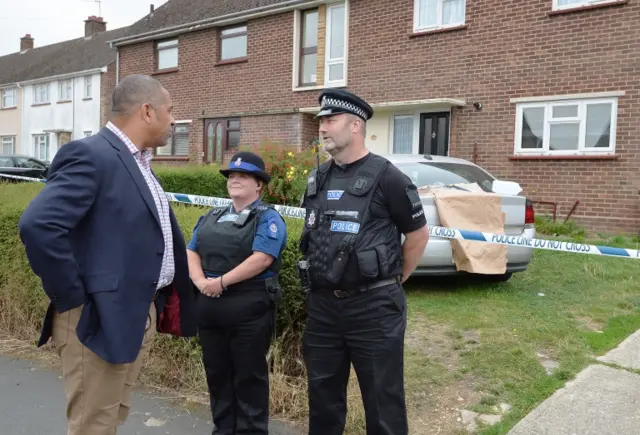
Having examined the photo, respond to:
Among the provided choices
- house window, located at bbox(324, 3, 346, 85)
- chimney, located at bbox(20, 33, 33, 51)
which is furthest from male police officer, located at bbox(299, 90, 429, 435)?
chimney, located at bbox(20, 33, 33, 51)

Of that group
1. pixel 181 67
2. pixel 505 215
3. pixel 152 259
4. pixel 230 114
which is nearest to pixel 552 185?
pixel 505 215

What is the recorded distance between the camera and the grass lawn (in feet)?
12.6

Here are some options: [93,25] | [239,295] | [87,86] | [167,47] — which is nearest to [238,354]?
[239,295]

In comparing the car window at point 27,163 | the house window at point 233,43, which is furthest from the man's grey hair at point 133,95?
the car window at point 27,163

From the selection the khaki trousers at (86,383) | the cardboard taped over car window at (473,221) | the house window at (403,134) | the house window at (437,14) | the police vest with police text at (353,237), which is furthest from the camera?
the house window at (403,134)

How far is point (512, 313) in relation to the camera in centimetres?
577

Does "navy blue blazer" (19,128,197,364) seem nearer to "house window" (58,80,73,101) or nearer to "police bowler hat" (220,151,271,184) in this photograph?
"police bowler hat" (220,151,271,184)

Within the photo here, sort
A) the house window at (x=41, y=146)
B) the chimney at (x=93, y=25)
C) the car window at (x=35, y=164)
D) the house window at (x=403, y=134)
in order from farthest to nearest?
the chimney at (x=93, y=25) → the house window at (x=41, y=146) → the car window at (x=35, y=164) → the house window at (x=403, y=134)

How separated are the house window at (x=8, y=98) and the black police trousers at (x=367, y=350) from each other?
115 feet

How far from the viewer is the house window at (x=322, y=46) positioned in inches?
618

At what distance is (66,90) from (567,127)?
83.4 feet

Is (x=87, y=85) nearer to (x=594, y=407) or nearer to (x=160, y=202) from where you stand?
(x=160, y=202)

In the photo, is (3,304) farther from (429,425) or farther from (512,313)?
(512,313)

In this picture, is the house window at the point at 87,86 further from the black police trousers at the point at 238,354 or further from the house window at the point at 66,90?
the black police trousers at the point at 238,354
